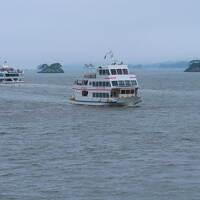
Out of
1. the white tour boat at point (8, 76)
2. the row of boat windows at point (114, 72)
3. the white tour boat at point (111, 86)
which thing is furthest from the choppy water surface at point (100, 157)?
the white tour boat at point (8, 76)

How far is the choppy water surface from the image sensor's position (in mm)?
30297

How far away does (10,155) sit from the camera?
1566 inches

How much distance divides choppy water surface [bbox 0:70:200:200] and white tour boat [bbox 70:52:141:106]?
8090 millimetres

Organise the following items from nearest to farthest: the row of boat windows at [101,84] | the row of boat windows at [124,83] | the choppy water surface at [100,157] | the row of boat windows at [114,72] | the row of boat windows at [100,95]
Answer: the choppy water surface at [100,157]
the row of boat windows at [124,83]
the row of boat windows at [101,84]
the row of boat windows at [114,72]
the row of boat windows at [100,95]

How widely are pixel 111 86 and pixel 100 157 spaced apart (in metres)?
35.1

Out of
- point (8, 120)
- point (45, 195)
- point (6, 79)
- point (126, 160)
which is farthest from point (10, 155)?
point (6, 79)

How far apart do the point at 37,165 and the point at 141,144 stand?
9733 millimetres

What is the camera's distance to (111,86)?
240ft

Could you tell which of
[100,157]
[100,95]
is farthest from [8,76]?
[100,157]

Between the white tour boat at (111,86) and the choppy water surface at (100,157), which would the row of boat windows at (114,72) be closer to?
the white tour boat at (111,86)

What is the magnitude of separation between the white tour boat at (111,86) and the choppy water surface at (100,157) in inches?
319

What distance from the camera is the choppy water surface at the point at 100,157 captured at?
30.3 meters

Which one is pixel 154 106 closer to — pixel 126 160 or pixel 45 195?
pixel 126 160

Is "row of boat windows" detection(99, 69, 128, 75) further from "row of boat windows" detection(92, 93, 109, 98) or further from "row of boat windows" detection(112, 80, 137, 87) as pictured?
"row of boat windows" detection(92, 93, 109, 98)
